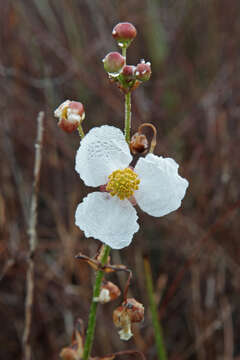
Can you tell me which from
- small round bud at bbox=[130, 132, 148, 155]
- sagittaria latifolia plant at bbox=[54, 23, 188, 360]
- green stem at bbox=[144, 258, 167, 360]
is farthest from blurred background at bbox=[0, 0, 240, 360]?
small round bud at bbox=[130, 132, 148, 155]

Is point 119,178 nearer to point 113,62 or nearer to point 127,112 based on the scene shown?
point 127,112

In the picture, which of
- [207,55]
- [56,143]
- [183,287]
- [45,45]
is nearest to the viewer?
[183,287]

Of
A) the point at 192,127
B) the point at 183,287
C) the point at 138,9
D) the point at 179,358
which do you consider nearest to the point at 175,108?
the point at 192,127

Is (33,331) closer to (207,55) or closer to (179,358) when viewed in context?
(179,358)

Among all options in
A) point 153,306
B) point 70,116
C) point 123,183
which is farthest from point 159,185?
point 153,306

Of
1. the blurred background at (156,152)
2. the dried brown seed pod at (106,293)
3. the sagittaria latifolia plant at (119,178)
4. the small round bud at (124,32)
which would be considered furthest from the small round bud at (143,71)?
the blurred background at (156,152)

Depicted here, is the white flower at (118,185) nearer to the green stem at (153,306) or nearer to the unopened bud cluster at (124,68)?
the unopened bud cluster at (124,68)

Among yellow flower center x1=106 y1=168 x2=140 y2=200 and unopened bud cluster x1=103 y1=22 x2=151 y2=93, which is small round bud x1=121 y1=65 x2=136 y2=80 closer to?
unopened bud cluster x1=103 y1=22 x2=151 y2=93
